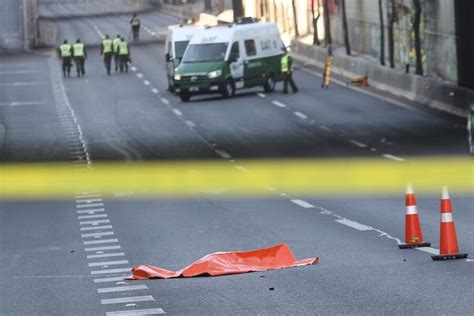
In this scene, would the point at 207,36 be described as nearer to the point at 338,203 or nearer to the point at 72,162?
the point at 72,162

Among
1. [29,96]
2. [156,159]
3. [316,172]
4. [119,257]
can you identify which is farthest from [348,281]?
[29,96]

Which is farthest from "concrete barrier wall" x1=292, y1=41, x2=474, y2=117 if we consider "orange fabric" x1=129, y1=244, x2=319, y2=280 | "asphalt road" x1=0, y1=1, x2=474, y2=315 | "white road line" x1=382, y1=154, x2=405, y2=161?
"orange fabric" x1=129, y1=244, x2=319, y2=280

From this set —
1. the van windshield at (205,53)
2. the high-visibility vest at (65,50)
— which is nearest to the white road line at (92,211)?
the van windshield at (205,53)

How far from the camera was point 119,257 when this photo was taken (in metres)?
18.5

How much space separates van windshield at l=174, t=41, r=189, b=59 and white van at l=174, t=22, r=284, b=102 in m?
1.71

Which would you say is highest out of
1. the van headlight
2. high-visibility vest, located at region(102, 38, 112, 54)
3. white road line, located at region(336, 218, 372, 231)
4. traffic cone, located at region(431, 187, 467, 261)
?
traffic cone, located at region(431, 187, 467, 261)

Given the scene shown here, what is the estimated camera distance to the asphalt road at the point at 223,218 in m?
13.3

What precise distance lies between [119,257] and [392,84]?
33.2m

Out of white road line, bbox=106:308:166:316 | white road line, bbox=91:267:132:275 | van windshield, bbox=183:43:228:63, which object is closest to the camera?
white road line, bbox=106:308:166:316

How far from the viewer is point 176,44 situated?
5716 centimetres

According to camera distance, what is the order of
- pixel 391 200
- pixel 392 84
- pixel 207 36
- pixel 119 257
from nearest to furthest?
pixel 119 257
pixel 391 200
pixel 392 84
pixel 207 36

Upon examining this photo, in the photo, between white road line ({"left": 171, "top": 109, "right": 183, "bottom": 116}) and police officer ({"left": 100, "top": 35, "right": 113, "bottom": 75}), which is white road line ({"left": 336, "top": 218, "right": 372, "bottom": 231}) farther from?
police officer ({"left": 100, "top": 35, "right": 113, "bottom": 75})

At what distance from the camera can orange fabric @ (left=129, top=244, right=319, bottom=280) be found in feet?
50.5

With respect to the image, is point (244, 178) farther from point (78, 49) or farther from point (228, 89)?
point (78, 49)
